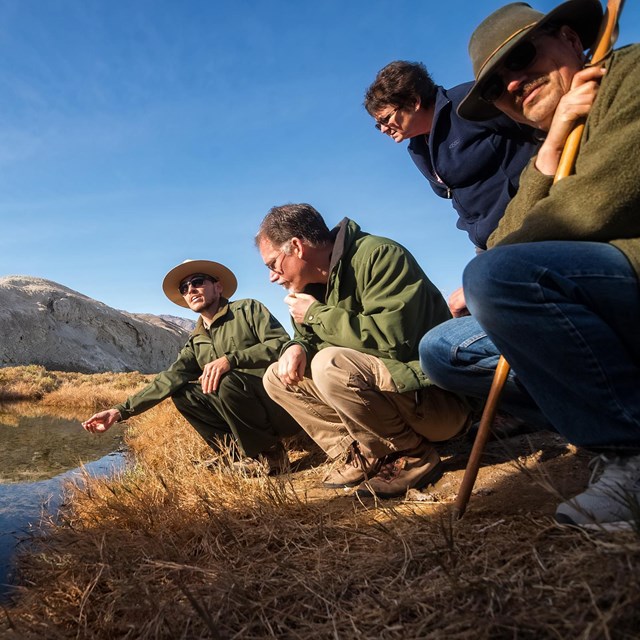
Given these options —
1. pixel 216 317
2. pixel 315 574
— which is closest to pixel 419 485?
pixel 315 574

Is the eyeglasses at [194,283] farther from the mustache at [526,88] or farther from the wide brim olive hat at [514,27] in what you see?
the mustache at [526,88]

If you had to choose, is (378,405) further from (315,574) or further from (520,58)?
(520,58)

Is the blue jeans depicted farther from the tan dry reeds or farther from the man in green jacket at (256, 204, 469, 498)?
the man in green jacket at (256, 204, 469, 498)

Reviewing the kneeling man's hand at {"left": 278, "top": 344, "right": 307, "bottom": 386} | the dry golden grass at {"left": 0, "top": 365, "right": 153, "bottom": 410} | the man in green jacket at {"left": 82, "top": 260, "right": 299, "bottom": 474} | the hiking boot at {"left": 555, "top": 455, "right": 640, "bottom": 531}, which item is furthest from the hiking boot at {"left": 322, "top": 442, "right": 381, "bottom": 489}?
the dry golden grass at {"left": 0, "top": 365, "right": 153, "bottom": 410}

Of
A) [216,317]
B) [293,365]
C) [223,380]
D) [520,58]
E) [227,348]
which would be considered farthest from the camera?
[216,317]

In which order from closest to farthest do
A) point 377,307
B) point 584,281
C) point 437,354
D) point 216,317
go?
1. point 584,281
2. point 437,354
3. point 377,307
4. point 216,317

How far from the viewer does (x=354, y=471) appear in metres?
2.83

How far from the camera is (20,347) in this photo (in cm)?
3825

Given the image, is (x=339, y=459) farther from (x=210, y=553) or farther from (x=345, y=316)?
(x=210, y=553)

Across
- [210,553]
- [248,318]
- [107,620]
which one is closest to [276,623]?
[107,620]

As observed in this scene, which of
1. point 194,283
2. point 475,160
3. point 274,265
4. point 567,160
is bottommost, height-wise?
point 567,160

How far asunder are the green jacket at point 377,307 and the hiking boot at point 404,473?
468 millimetres

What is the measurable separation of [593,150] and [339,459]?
2.20 meters

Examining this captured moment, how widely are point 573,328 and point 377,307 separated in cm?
131
